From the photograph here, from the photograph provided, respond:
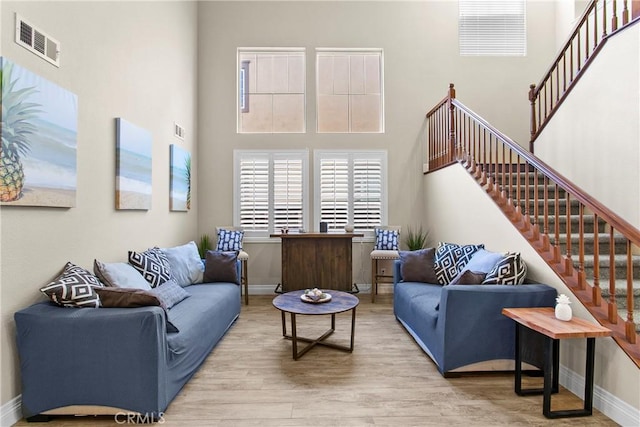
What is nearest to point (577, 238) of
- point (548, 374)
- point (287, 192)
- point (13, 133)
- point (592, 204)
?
point (592, 204)

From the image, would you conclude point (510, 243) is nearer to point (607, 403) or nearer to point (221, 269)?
point (607, 403)

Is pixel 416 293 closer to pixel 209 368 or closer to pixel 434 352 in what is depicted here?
pixel 434 352

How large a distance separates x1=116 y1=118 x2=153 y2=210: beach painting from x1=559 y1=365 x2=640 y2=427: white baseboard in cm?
417

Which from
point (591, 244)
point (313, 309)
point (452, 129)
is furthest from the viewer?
point (452, 129)

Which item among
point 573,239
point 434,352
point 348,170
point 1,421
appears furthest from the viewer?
point 348,170

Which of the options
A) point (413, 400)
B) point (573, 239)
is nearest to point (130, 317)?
point (413, 400)

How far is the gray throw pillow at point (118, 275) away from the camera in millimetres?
2701

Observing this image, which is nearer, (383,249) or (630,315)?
(630,315)

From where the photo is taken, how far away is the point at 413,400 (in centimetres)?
241

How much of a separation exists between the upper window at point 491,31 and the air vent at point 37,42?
5.79m

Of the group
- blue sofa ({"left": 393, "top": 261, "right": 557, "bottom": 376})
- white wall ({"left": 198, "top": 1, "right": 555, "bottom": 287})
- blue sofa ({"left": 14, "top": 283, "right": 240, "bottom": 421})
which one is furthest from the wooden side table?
white wall ({"left": 198, "top": 1, "right": 555, "bottom": 287})

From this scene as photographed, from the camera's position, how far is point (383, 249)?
534 cm

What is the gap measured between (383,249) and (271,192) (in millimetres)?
2102

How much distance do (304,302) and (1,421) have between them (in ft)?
7.34
